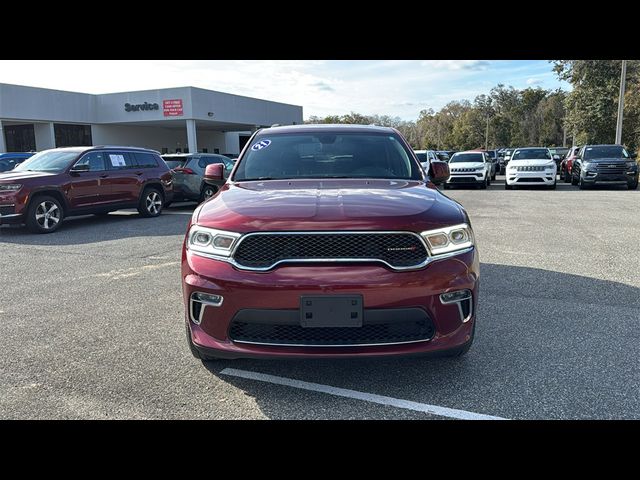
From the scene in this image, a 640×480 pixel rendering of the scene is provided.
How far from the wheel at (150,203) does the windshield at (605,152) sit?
16.6m

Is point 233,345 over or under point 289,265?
under

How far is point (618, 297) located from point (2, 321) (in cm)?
627

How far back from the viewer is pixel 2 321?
4836mm

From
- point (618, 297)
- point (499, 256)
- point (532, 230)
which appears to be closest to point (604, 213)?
point (532, 230)

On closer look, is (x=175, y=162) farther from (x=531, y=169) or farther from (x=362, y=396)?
(x=531, y=169)

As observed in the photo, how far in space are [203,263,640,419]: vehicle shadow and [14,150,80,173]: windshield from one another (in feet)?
29.3

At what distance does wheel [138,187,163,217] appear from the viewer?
1260cm

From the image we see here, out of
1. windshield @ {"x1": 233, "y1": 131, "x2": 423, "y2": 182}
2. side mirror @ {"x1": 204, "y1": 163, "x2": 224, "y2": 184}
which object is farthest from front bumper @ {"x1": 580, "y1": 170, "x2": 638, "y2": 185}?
side mirror @ {"x1": 204, "y1": 163, "x2": 224, "y2": 184}

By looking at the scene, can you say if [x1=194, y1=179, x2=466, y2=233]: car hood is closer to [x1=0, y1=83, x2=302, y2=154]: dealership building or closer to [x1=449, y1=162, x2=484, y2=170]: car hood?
[x1=449, y1=162, x2=484, y2=170]: car hood

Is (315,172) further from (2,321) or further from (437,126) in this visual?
(437,126)

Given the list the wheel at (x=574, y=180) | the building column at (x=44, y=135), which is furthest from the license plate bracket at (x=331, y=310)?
the building column at (x=44, y=135)

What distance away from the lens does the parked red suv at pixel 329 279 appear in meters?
2.94

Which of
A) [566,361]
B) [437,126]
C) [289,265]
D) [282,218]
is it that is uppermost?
[437,126]

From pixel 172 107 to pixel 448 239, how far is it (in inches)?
1429
